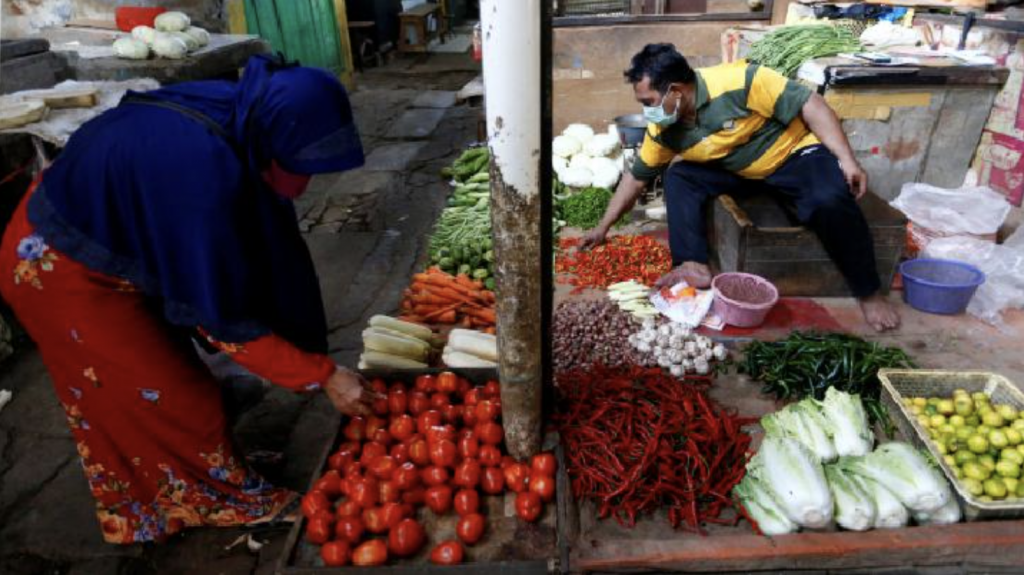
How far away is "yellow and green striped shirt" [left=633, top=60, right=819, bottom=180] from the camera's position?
4156mm

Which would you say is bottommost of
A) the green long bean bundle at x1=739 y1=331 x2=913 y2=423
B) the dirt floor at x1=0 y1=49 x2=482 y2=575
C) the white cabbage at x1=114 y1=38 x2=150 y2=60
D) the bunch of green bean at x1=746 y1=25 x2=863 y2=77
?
the dirt floor at x1=0 y1=49 x2=482 y2=575

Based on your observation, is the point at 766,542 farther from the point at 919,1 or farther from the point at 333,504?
the point at 919,1

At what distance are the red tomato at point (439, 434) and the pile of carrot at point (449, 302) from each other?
1459mm

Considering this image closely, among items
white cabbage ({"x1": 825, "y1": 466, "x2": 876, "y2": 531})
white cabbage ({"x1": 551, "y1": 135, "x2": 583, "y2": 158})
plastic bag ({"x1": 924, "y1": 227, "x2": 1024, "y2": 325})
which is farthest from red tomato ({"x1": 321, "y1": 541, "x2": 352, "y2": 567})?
white cabbage ({"x1": 551, "y1": 135, "x2": 583, "y2": 158})

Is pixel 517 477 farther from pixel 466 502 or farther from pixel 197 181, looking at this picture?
pixel 197 181

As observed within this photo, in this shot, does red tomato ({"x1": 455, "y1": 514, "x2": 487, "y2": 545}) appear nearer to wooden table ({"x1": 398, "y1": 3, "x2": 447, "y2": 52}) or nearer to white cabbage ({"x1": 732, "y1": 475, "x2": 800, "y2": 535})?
white cabbage ({"x1": 732, "y1": 475, "x2": 800, "y2": 535})

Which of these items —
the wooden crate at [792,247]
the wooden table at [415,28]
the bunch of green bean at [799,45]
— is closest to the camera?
the wooden crate at [792,247]

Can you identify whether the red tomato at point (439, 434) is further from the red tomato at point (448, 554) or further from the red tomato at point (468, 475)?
the red tomato at point (448, 554)

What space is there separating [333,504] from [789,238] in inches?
131

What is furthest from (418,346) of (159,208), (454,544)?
(159,208)

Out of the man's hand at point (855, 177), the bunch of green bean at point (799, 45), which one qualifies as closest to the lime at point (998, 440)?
the man's hand at point (855, 177)

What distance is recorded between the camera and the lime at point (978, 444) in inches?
101

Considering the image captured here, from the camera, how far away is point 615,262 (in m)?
4.88

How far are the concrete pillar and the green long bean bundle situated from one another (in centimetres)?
153
